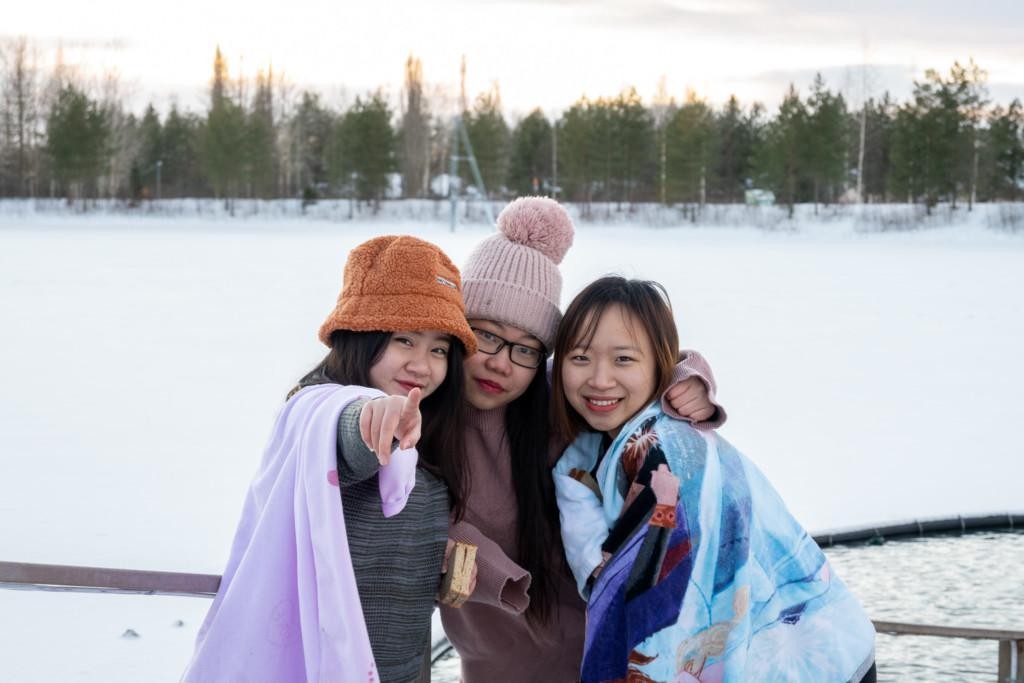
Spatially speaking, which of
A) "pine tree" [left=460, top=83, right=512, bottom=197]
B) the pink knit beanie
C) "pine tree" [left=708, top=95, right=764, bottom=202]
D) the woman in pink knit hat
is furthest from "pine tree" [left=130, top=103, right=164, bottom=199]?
the woman in pink knit hat

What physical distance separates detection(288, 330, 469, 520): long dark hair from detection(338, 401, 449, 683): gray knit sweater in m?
0.06

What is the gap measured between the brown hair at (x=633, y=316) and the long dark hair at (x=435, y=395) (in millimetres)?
192

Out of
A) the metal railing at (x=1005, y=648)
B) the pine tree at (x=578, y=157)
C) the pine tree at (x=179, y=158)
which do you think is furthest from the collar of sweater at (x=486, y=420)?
the pine tree at (x=179, y=158)

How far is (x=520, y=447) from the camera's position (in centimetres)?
205

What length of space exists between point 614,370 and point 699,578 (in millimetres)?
393

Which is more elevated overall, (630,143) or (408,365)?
(630,143)

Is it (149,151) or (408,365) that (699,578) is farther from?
(149,151)

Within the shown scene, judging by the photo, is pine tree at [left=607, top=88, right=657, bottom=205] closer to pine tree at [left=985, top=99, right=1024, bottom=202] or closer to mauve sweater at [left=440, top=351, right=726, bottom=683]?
pine tree at [left=985, top=99, right=1024, bottom=202]

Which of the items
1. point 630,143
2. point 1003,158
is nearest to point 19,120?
point 630,143

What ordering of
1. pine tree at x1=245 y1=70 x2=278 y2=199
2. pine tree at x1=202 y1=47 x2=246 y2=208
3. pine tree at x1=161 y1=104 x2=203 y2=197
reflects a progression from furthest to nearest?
pine tree at x1=161 y1=104 x2=203 y2=197, pine tree at x1=245 y1=70 x2=278 y2=199, pine tree at x1=202 y1=47 x2=246 y2=208

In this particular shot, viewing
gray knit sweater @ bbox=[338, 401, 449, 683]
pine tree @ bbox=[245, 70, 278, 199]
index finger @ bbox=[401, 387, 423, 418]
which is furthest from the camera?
pine tree @ bbox=[245, 70, 278, 199]

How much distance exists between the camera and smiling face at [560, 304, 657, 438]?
6.41ft

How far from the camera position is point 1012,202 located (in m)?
32.7

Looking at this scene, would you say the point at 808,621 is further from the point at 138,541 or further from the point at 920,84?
the point at 920,84
